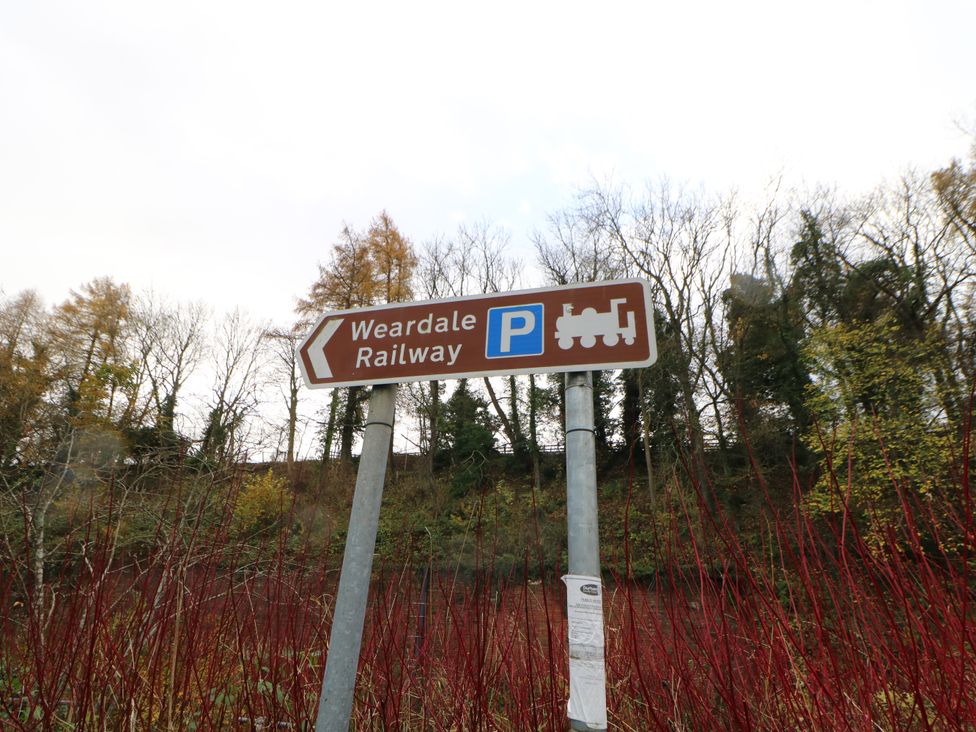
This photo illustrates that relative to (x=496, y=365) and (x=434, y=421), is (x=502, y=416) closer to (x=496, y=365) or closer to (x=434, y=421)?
(x=434, y=421)

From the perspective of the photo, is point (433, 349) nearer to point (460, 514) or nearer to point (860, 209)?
point (460, 514)

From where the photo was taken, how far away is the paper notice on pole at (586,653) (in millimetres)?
1300

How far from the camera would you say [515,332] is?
1.85 metres

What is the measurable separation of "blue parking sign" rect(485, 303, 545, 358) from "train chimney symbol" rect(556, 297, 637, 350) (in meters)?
0.08

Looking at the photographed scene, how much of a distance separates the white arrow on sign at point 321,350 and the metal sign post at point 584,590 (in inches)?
39.6

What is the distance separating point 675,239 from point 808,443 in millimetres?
7810

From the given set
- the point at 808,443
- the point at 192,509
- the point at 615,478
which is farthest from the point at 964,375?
the point at 192,509

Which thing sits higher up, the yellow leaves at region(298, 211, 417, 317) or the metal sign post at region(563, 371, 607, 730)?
the yellow leaves at region(298, 211, 417, 317)

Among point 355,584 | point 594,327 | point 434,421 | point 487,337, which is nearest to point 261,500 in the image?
point 434,421

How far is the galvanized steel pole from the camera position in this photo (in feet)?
5.16

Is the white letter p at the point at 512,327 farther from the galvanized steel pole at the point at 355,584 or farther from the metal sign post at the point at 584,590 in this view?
the galvanized steel pole at the point at 355,584

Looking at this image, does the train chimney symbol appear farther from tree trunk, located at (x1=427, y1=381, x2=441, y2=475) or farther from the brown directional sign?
tree trunk, located at (x1=427, y1=381, x2=441, y2=475)

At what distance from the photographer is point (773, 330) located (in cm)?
1758

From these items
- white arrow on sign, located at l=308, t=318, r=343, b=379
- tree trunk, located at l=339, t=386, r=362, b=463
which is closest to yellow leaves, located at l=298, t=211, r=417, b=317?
tree trunk, located at l=339, t=386, r=362, b=463
